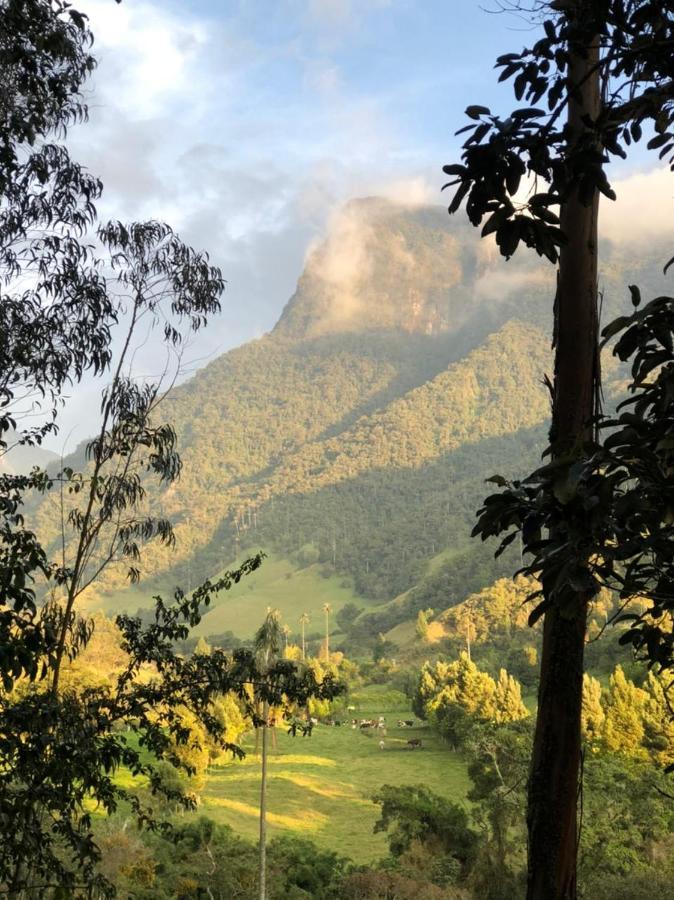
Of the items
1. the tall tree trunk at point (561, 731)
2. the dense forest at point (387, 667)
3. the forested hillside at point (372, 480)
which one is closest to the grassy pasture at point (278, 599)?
the forested hillside at point (372, 480)

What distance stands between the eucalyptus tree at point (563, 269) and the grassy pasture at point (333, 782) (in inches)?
1093

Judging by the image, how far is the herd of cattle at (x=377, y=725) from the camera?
4875 cm

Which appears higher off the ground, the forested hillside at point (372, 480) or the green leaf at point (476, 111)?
the forested hillside at point (372, 480)

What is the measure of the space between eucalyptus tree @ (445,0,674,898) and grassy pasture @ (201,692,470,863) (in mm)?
27758

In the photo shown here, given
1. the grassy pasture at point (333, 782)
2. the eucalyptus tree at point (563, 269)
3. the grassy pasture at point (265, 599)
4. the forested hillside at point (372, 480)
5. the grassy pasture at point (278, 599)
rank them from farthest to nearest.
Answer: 1. the forested hillside at point (372, 480)
2. the grassy pasture at point (265, 599)
3. the grassy pasture at point (278, 599)
4. the grassy pasture at point (333, 782)
5. the eucalyptus tree at point (563, 269)

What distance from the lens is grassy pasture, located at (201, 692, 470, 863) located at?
106ft

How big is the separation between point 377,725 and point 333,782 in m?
14.1

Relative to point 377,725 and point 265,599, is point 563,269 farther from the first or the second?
point 265,599

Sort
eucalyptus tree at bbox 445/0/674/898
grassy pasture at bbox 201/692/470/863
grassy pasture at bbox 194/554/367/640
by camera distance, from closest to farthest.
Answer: eucalyptus tree at bbox 445/0/674/898 → grassy pasture at bbox 201/692/470/863 → grassy pasture at bbox 194/554/367/640

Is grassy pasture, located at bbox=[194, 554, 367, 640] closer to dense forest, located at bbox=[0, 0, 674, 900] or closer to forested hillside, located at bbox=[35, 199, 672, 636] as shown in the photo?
forested hillside, located at bbox=[35, 199, 672, 636]

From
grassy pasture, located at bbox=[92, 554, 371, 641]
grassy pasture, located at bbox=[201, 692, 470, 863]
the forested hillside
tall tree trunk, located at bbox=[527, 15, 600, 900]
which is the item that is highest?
the forested hillside

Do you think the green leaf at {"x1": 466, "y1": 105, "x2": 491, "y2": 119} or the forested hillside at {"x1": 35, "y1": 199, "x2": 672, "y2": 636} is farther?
the forested hillside at {"x1": 35, "y1": 199, "x2": 672, "y2": 636}

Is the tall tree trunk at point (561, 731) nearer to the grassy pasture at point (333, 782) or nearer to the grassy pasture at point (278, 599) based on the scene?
the grassy pasture at point (333, 782)

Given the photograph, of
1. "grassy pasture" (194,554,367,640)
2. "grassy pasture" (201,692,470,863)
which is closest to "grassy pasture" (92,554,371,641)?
"grassy pasture" (194,554,367,640)
